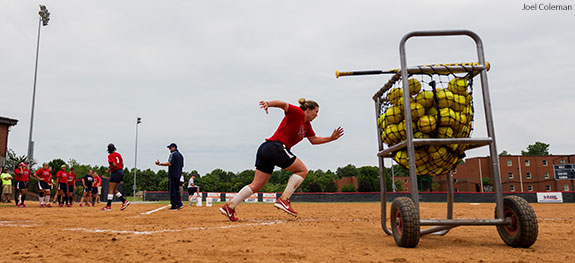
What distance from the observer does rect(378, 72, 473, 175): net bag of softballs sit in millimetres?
3463

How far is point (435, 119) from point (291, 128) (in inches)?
103

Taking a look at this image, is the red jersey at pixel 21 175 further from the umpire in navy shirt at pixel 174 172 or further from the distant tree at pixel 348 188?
the distant tree at pixel 348 188

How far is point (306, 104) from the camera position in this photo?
585 cm

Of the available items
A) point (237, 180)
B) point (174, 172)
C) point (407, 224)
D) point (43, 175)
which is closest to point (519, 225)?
→ point (407, 224)

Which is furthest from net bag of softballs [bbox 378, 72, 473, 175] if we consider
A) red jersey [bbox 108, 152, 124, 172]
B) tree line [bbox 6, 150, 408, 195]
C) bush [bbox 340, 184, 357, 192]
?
bush [bbox 340, 184, 357, 192]

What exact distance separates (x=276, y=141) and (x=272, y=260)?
10.2 feet

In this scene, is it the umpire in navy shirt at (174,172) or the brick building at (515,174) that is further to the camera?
the brick building at (515,174)

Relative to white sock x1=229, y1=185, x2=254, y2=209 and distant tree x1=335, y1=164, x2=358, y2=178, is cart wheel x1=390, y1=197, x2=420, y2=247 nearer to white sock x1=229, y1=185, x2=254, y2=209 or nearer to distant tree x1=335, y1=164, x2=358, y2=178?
white sock x1=229, y1=185, x2=254, y2=209

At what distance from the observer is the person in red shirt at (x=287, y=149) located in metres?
5.54

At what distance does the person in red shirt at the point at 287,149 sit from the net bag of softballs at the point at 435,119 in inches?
78.2

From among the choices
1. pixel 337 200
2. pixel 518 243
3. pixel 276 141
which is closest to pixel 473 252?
pixel 518 243

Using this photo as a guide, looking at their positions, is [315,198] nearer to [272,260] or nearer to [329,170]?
[272,260]

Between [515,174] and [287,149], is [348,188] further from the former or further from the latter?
[287,149]

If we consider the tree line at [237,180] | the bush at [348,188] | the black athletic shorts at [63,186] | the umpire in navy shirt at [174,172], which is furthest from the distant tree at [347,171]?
the umpire in navy shirt at [174,172]
